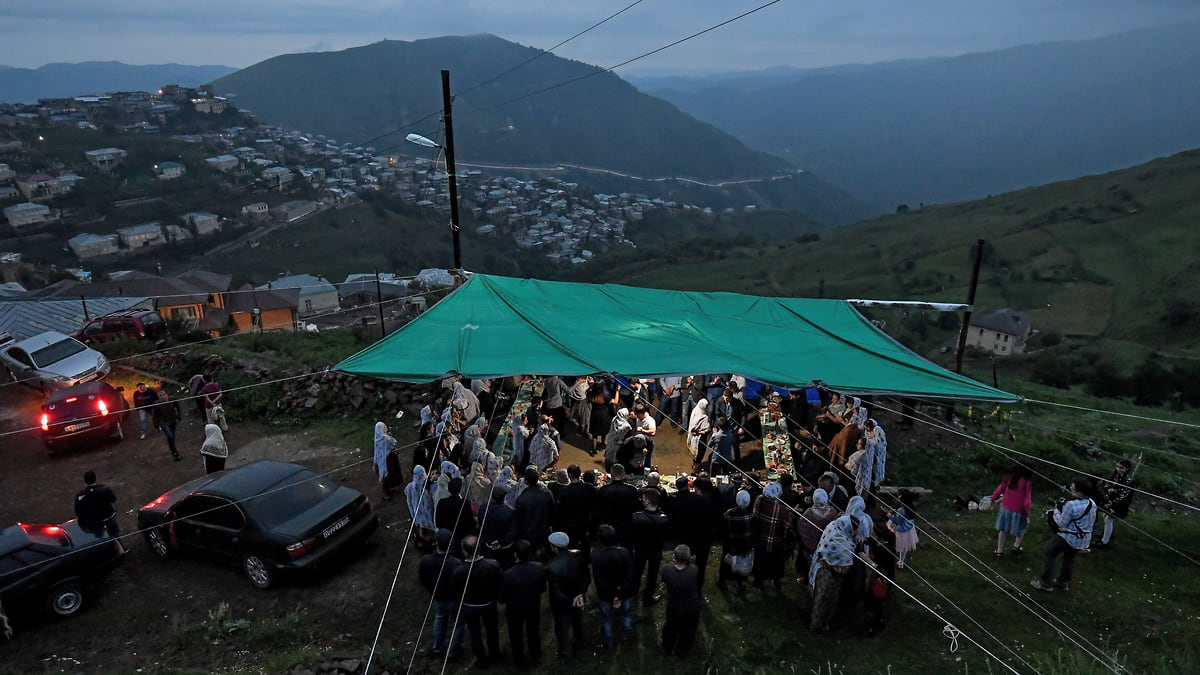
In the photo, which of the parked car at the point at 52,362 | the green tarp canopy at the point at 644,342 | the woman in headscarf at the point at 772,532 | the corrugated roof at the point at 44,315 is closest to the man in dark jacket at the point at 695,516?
the woman in headscarf at the point at 772,532

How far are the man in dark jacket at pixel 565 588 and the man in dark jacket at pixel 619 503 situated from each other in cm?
95

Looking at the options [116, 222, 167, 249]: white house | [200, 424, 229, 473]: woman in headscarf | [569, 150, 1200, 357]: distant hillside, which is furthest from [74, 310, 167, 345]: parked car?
[116, 222, 167, 249]: white house

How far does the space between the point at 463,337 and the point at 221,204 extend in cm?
9013

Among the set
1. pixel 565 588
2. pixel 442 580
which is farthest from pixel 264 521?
pixel 565 588

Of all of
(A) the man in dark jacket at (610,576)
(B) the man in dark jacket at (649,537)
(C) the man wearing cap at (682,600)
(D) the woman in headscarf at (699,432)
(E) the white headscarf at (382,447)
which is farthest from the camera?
(D) the woman in headscarf at (699,432)

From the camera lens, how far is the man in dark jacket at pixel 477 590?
6.62 metres

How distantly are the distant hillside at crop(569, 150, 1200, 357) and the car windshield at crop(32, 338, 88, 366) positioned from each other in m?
56.3

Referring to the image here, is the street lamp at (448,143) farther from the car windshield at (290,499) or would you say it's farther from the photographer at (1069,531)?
the photographer at (1069,531)

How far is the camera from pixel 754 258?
303 ft

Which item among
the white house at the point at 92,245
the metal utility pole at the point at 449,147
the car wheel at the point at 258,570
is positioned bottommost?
the white house at the point at 92,245

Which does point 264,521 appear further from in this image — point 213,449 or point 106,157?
point 106,157

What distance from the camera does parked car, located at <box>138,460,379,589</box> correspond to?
27.7ft

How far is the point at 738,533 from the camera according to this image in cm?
806

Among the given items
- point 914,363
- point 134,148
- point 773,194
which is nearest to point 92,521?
point 914,363
